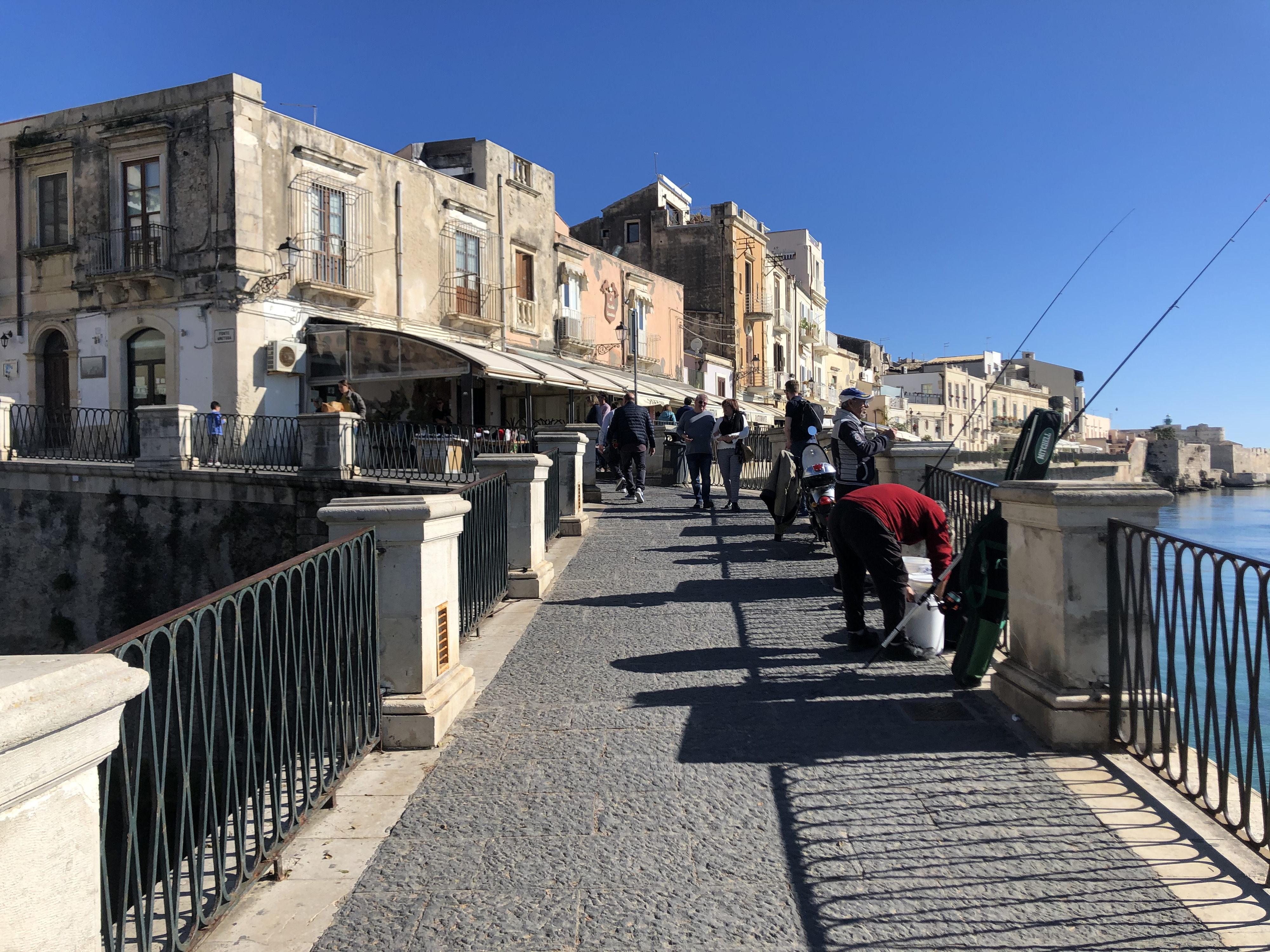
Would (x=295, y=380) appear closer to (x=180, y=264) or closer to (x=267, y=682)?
(x=180, y=264)

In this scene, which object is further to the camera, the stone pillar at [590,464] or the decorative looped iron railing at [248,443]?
the stone pillar at [590,464]

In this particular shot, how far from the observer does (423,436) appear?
14.2 meters

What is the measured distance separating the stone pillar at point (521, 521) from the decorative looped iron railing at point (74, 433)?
37.4 ft

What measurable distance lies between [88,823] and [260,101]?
19232mm

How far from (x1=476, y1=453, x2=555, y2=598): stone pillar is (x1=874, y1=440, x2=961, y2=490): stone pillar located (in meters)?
3.29

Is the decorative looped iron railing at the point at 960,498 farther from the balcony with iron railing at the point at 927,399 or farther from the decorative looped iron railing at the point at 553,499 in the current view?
the balcony with iron railing at the point at 927,399

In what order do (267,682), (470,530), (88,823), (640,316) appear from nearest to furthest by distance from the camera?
(88,823), (267,682), (470,530), (640,316)

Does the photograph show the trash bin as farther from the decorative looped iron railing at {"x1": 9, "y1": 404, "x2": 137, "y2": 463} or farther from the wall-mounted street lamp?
the decorative looped iron railing at {"x1": 9, "y1": 404, "x2": 137, "y2": 463}

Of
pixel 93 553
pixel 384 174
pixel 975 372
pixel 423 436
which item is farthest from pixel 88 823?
pixel 975 372

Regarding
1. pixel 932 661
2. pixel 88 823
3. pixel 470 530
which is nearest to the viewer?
pixel 88 823

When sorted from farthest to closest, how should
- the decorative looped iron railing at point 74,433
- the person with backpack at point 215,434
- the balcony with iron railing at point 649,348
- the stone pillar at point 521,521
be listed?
the balcony with iron railing at point 649,348 → the decorative looped iron railing at point 74,433 → the person with backpack at point 215,434 → the stone pillar at point 521,521

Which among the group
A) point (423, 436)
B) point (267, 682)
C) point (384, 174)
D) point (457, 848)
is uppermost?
point (384, 174)

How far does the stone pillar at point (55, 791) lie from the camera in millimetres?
1583

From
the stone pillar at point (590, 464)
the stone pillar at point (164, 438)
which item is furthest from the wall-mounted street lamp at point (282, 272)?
the stone pillar at point (590, 464)
